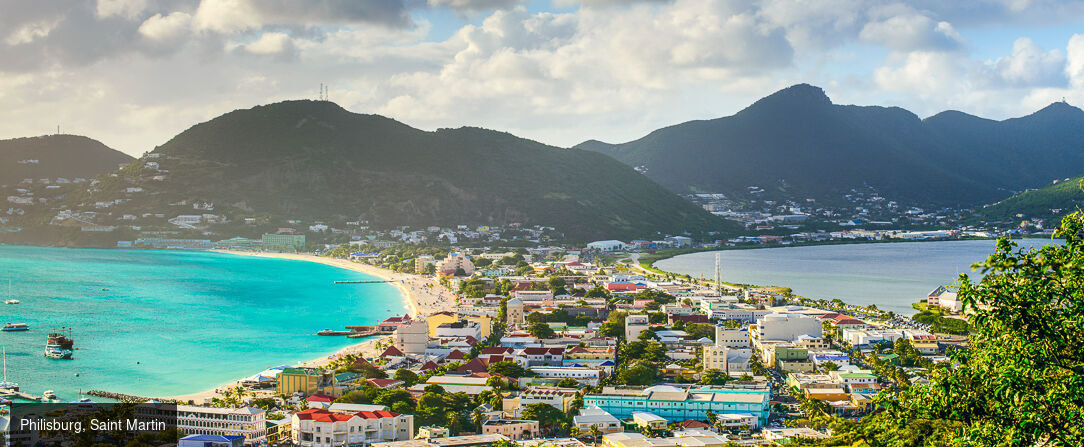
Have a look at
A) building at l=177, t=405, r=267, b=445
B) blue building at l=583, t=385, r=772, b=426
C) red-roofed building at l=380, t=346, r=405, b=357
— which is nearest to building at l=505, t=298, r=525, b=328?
red-roofed building at l=380, t=346, r=405, b=357

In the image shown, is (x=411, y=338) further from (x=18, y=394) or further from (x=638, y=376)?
(x=18, y=394)

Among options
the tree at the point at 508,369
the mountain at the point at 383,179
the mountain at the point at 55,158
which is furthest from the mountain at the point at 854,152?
the tree at the point at 508,369

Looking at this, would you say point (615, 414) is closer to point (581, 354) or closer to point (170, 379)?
point (581, 354)

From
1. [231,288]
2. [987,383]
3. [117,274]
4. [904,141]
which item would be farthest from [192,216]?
[904,141]

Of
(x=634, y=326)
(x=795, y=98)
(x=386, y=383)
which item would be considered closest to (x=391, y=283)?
(x=634, y=326)

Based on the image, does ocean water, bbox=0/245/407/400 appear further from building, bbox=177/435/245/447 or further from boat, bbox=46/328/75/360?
building, bbox=177/435/245/447

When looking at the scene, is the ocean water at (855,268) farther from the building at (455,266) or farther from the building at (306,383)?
the building at (306,383)

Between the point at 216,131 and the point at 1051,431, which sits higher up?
the point at 216,131
